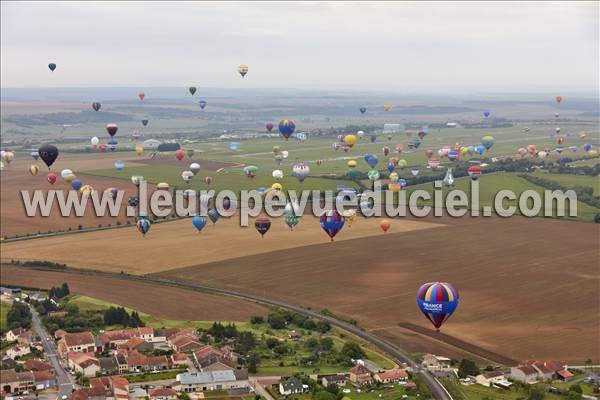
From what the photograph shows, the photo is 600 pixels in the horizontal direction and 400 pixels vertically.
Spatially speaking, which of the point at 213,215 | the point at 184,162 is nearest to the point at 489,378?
the point at 213,215

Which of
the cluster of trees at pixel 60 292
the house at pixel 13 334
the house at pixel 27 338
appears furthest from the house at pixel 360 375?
the cluster of trees at pixel 60 292

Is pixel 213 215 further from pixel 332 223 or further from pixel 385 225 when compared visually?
pixel 332 223

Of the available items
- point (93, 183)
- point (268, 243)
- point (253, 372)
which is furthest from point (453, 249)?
point (93, 183)

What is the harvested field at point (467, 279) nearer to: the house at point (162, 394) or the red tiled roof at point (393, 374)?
the red tiled roof at point (393, 374)

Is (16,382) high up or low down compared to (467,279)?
down

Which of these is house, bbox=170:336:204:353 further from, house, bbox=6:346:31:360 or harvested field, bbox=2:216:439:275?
harvested field, bbox=2:216:439:275

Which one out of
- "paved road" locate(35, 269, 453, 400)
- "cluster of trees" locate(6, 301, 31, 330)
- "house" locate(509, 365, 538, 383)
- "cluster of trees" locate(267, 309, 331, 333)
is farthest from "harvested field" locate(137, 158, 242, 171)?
"house" locate(509, 365, 538, 383)
